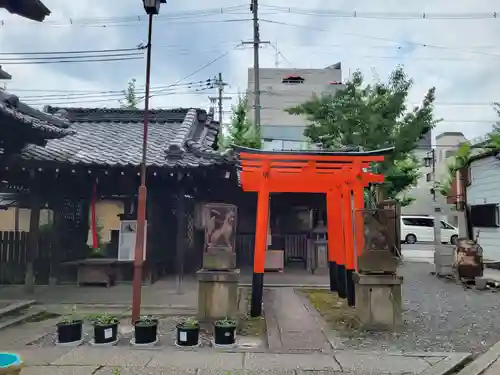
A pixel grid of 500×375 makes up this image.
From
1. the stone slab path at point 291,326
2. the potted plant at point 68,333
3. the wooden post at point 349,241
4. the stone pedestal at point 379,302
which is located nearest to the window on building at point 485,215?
the wooden post at point 349,241

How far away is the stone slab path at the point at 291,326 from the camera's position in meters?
6.35

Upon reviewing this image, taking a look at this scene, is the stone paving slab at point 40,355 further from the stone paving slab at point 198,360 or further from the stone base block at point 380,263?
the stone base block at point 380,263

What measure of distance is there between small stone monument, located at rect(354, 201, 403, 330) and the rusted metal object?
21.5ft

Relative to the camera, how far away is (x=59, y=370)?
524cm

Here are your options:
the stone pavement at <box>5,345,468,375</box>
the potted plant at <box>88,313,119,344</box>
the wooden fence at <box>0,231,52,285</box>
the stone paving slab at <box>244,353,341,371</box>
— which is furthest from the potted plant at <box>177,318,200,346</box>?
the wooden fence at <box>0,231,52,285</box>

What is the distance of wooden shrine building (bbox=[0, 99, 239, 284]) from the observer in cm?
1073

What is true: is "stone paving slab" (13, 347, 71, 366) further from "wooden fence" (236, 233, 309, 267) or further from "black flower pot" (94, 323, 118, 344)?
"wooden fence" (236, 233, 309, 267)

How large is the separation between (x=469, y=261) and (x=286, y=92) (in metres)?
24.5

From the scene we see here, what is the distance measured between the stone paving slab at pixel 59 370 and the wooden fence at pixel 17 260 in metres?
7.03

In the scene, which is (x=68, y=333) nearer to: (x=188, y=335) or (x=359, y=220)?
(x=188, y=335)

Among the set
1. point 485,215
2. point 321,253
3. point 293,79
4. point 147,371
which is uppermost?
point 293,79

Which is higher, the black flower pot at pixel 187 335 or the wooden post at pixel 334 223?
the wooden post at pixel 334 223

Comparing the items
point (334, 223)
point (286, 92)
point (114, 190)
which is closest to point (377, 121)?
point (334, 223)

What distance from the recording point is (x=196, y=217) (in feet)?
43.1
